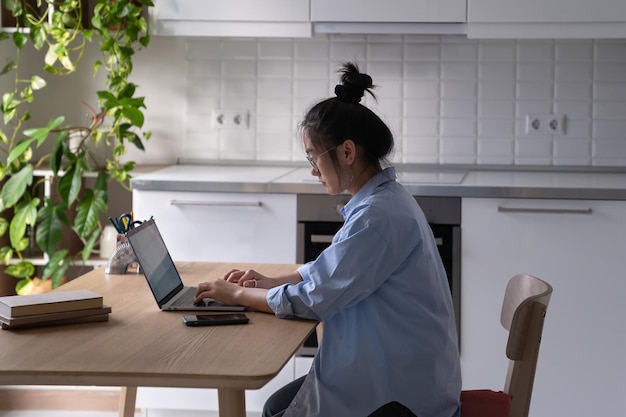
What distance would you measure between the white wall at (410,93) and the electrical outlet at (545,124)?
1.0 inches

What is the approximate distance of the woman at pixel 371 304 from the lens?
198 cm

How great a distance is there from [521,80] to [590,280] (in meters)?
0.98

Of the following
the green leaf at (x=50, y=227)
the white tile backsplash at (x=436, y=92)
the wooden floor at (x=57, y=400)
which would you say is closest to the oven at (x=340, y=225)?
the white tile backsplash at (x=436, y=92)

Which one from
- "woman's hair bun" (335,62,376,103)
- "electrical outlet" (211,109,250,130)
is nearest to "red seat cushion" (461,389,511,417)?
"woman's hair bun" (335,62,376,103)

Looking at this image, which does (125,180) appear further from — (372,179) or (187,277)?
(372,179)

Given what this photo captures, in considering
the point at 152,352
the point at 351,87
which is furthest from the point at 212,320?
the point at 351,87

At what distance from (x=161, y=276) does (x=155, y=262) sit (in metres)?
0.04

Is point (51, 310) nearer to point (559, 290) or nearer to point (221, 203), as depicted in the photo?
point (221, 203)

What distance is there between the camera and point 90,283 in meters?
2.44

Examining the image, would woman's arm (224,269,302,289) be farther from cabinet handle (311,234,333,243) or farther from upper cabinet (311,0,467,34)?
upper cabinet (311,0,467,34)

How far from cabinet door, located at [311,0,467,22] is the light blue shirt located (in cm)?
180

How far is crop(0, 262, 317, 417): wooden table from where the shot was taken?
A: 1.64m

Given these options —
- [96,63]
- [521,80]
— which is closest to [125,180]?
[96,63]

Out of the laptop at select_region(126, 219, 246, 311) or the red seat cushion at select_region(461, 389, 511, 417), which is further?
the laptop at select_region(126, 219, 246, 311)
